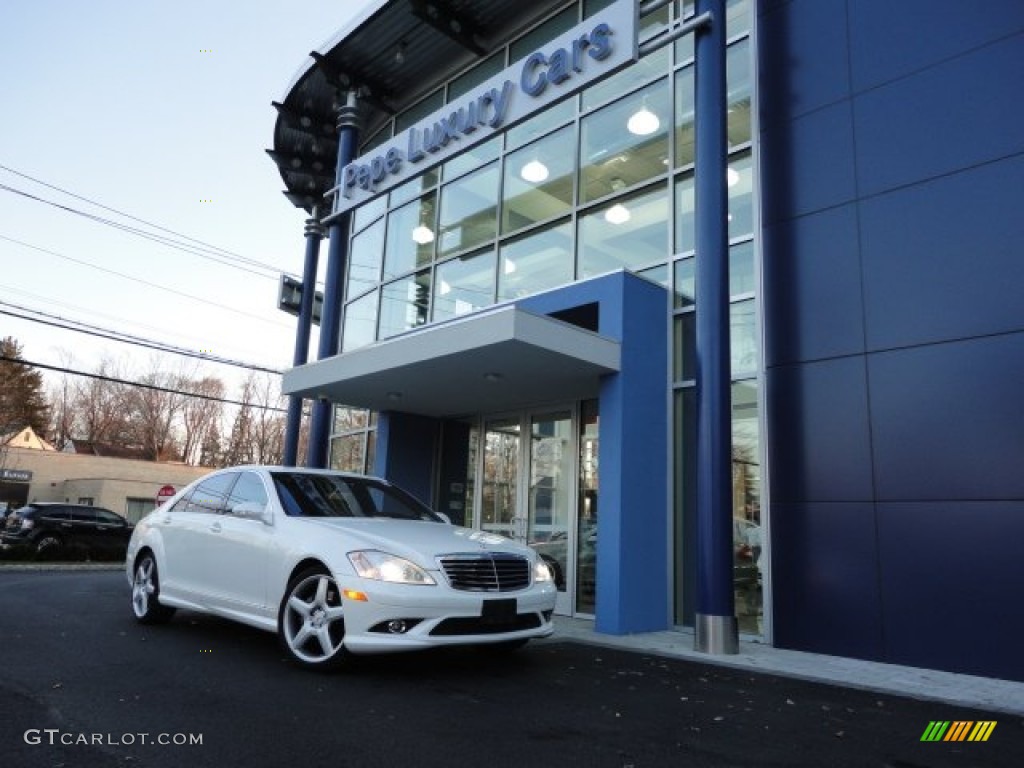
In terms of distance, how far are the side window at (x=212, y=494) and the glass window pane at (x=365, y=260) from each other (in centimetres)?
757

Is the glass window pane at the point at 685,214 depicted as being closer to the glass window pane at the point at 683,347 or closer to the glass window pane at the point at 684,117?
the glass window pane at the point at 684,117

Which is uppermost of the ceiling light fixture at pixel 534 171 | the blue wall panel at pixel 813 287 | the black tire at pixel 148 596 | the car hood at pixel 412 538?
the ceiling light fixture at pixel 534 171

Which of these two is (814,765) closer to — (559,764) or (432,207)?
(559,764)

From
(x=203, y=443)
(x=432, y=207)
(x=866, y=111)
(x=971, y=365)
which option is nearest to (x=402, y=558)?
(x=971, y=365)

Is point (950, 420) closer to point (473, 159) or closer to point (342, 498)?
point (342, 498)

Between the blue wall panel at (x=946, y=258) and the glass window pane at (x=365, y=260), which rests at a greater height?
the glass window pane at (x=365, y=260)

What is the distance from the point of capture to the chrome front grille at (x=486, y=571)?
201 inches

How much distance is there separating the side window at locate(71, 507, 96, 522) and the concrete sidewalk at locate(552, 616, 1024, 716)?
16027mm

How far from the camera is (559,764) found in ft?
11.1

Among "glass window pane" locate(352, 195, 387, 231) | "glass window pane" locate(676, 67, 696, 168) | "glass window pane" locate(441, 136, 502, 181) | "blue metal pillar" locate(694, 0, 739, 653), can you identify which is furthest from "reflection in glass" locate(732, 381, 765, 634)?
"glass window pane" locate(352, 195, 387, 231)

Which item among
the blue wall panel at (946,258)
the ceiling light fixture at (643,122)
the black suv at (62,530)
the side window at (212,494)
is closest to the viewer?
the blue wall panel at (946,258)

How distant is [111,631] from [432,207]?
8675 mm

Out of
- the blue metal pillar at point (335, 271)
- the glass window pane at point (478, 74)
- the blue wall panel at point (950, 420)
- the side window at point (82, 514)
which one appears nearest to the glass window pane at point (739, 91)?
the blue wall panel at point (950, 420)

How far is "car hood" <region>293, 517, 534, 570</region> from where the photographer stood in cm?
→ 509
